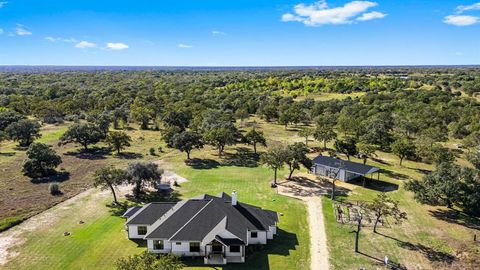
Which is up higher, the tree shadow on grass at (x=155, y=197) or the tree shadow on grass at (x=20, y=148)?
the tree shadow on grass at (x=20, y=148)

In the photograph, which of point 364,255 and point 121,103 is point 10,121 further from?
point 364,255

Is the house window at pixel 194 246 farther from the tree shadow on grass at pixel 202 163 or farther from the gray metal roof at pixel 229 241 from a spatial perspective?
the tree shadow on grass at pixel 202 163

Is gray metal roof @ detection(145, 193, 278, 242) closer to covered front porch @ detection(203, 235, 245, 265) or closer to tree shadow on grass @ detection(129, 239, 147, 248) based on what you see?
covered front porch @ detection(203, 235, 245, 265)

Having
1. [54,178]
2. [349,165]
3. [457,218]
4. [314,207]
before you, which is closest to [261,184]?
[314,207]

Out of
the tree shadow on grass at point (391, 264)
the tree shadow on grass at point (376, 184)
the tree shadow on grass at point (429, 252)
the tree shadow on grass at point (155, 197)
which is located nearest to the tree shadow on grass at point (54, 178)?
the tree shadow on grass at point (155, 197)

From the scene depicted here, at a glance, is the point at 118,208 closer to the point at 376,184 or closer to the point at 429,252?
the point at 429,252

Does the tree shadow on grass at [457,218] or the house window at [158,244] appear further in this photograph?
the tree shadow on grass at [457,218]

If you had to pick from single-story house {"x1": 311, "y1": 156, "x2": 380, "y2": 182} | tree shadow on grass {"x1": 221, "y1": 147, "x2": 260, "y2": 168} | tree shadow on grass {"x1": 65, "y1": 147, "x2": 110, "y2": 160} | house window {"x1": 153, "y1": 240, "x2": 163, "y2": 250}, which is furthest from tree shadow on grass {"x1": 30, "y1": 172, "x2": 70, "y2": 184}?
single-story house {"x1": 311, "y1": 156, "x2": 380, "y2": 182}
